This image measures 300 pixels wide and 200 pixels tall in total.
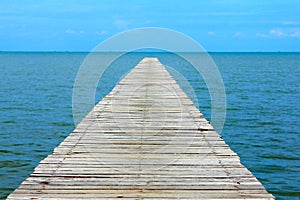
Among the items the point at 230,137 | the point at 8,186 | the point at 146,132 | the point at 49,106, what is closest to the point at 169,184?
the point at 146,132

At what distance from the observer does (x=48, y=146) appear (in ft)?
40.5

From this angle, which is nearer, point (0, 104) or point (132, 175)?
point (132, 175)

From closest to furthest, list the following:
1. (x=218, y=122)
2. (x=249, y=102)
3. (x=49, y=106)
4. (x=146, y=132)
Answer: (x=146, y=132), (x=218, y=122), (x=49, y=106), (x=249, y=102)

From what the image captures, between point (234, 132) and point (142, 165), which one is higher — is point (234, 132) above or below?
below

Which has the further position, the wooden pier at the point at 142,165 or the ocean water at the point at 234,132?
the ocean water at the point at 234,132

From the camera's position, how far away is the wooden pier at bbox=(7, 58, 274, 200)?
16.0 feet

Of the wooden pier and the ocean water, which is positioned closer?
the wooden pier

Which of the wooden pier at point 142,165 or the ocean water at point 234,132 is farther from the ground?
the wooden pier at point 142,165

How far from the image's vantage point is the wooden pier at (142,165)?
16.0ft

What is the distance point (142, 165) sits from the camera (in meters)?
5.82

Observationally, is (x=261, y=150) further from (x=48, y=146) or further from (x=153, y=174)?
(x=153, y=174)

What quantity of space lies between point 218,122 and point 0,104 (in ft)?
30.9

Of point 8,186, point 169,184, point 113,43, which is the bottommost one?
point 8,186

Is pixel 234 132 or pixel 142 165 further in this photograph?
pixel 234 132
